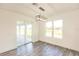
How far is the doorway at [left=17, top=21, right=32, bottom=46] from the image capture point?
20.7 ft

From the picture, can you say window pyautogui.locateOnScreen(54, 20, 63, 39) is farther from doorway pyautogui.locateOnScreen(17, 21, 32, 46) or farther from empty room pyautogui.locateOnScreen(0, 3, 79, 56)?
doorway pyautogui.locateOnScreen(17, 21, 32, 46)

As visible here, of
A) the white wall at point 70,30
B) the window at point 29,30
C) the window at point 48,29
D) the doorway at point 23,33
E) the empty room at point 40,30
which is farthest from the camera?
the window at point 29,30

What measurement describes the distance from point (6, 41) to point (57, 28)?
393cm

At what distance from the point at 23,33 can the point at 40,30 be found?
1937mm

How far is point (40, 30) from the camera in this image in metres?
8.11

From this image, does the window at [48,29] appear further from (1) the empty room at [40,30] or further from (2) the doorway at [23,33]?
(2) the doorway at [23,33]

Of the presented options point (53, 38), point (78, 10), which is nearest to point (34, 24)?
point (53, 38)

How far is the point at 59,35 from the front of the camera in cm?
630

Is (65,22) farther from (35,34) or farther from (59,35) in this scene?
(35,34)

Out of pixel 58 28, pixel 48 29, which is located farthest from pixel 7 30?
pixel 58 28

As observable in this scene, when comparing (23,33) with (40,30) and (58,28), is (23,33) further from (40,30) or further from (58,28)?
(58,28)

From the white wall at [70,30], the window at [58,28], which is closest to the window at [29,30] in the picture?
the window at [58,28]

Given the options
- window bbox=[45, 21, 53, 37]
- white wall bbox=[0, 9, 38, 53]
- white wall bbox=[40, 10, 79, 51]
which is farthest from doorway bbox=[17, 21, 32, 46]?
white wall bbox=[40, 10, 79, 51]

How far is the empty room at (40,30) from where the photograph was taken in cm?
457
